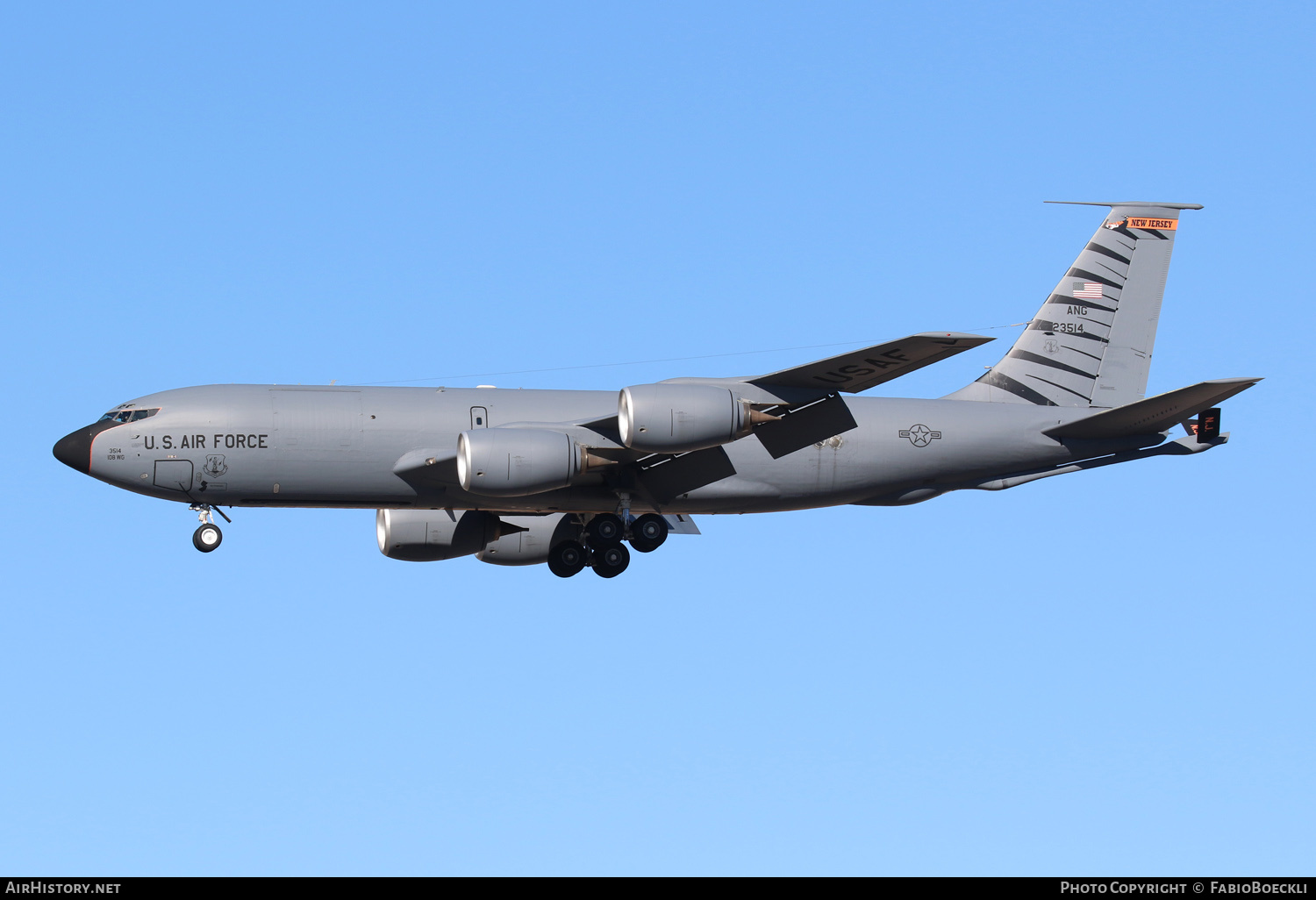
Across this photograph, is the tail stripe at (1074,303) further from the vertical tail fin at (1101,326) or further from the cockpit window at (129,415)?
the cockpit window at (129,415)

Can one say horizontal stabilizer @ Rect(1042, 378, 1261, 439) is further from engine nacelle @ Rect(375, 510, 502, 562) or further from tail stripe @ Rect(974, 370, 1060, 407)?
engine nacelle @ Rect(375, 510, 502, 562)

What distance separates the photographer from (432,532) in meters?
45.4

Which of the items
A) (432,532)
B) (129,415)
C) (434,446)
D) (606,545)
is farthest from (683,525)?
(129,415)

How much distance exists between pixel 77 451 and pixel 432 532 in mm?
9851

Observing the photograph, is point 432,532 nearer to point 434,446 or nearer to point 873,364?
point 434,446

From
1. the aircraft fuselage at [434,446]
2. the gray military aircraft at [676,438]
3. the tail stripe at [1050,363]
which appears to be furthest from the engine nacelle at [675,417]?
the tail stripe at [1050,363]

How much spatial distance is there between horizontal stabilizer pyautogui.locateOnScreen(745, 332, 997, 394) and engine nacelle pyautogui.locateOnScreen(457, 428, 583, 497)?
4704 millimetres

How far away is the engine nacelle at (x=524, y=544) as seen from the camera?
46.8m

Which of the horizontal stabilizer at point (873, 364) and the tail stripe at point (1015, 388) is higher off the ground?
the tail stripe at point (1015, 388)

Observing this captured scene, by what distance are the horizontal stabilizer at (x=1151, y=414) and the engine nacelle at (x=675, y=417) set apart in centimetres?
983

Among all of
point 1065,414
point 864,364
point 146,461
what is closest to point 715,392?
point 864,364

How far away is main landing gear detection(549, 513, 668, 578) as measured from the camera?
4222 cm
